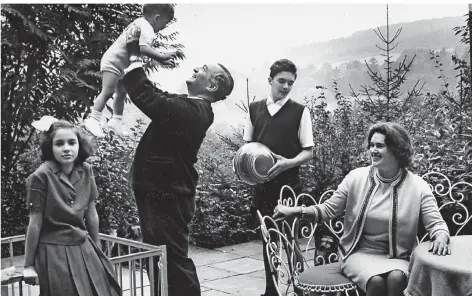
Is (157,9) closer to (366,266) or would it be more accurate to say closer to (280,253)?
(280,253)

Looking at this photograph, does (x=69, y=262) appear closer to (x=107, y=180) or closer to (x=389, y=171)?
(x=389, y=171)

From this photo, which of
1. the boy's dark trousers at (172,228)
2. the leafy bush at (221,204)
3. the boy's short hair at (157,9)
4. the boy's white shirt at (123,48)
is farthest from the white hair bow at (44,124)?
the leafy bush at (221,204)

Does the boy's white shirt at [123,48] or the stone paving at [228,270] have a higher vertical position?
the boy's white shirt at [123,48]

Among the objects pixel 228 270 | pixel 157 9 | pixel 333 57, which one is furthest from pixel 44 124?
pixel 333 57

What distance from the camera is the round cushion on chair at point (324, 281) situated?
10.6ft

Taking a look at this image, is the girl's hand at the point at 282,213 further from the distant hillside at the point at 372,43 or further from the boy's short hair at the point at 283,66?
the distant hillside at the point at 372,43

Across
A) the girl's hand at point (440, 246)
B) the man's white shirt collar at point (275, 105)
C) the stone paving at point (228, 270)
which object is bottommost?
the stone paving at point (228, 270)

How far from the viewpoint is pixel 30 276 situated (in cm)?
252

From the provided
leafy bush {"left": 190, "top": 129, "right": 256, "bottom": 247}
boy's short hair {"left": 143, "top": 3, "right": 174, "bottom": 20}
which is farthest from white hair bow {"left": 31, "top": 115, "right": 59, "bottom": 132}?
leafy bush {"left": 190, "top": 129, "right": 256, "bottom": 247}

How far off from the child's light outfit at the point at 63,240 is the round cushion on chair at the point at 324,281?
3.49ft

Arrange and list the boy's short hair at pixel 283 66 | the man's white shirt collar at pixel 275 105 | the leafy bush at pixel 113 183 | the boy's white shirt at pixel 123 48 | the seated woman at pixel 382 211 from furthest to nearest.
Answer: the leafy bush at pixel 113 183 < the man's white shirt collar at pixel 275 105 < the boy's short hair at pixel 283 66 < the seated woman at pixel 382 211 < the boy's white shirt at pixel 123 48

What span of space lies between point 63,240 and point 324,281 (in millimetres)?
1384

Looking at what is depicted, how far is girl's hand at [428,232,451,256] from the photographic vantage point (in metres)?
2.92

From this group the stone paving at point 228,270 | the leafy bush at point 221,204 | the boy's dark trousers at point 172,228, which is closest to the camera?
the boy's dark trousers at point 172,228
